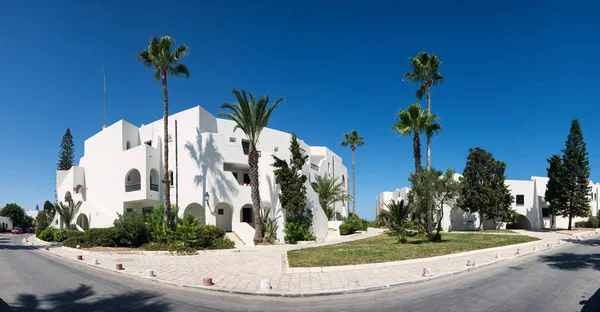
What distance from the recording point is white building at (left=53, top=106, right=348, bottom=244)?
87.4 ft

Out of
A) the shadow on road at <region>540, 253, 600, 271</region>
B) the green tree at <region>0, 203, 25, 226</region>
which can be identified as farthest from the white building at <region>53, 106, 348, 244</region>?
the green tree at <region>0, 203, 25, 226</region>

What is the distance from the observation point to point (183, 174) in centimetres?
2764

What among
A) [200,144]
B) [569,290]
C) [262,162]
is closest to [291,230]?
[262,162]

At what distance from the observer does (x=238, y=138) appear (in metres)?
31.4

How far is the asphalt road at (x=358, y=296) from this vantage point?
7566 mm

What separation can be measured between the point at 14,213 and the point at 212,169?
67654mm

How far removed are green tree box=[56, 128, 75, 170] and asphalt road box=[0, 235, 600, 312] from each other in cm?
5399

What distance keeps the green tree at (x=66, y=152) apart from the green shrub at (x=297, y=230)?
4969cm

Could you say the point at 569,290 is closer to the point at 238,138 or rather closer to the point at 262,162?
the point at 262,162

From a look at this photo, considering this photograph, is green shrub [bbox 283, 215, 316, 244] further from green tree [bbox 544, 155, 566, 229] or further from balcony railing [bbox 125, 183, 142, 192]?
green tree [bbox 544, 155, 566, 229]

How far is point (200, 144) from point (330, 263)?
58.8 feet

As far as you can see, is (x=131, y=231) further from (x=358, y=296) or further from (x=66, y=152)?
(x=66, y=152)

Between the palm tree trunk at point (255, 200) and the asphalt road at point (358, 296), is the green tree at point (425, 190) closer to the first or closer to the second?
the asphalt road at point (358, 296)

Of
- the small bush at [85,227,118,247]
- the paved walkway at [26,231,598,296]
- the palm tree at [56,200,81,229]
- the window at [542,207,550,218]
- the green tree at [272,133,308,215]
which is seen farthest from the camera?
the window at [542,207,550,218]
